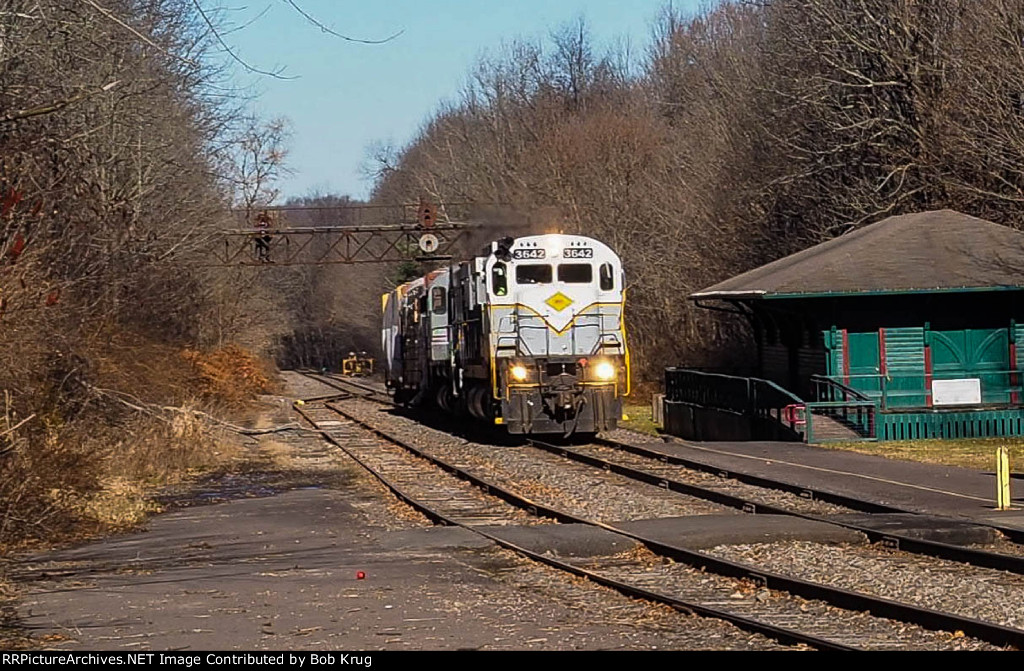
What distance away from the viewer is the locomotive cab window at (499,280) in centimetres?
2664

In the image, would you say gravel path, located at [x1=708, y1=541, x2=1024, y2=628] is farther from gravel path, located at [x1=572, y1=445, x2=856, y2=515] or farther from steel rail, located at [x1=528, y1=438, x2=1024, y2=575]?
gravel path, located at [x1=572, y1=445, x2=856, y2=515]

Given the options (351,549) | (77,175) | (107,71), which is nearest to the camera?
(351,549)

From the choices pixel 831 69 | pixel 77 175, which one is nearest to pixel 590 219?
pixel 831 69

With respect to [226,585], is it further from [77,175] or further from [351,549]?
[77,175]

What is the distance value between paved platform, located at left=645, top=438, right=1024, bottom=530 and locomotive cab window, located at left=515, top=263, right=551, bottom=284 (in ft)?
12.7

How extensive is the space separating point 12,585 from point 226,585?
2.00 m

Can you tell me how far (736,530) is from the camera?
1455cm

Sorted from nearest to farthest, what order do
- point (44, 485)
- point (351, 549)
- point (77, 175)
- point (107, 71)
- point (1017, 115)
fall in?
point (351, 549)
point (44, 485)
point (77, 175)
point (107, 71)
point (1017, 115)

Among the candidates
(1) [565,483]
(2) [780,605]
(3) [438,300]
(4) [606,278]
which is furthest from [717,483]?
(3) [438,300]

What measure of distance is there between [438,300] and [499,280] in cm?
671

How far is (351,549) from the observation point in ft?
48.1

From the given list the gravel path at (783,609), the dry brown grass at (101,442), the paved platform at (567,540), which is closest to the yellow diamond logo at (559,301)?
the dry brown grass at (101,442)

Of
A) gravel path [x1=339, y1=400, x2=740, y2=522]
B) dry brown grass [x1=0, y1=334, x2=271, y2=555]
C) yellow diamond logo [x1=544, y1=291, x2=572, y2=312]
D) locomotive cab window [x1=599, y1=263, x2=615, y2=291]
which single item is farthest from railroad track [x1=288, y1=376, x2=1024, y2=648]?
locomotive cab window [x1=599, y1=263, x2=615, y2=291]

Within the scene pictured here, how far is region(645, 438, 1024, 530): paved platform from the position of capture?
16234 millimetres
